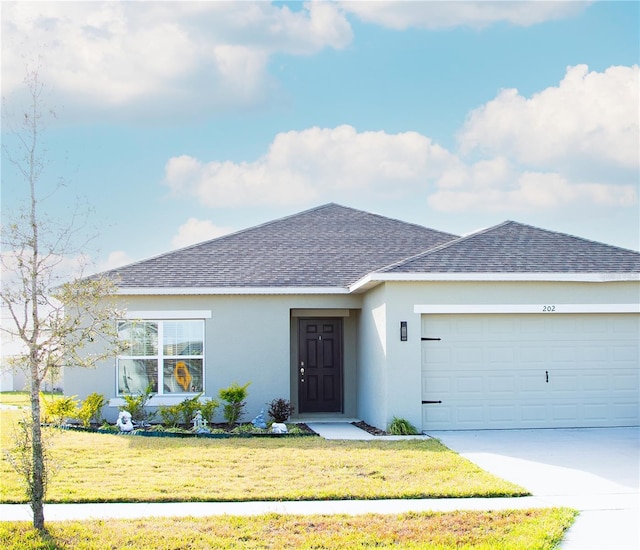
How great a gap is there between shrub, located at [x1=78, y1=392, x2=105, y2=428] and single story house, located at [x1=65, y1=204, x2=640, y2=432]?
0.49 m

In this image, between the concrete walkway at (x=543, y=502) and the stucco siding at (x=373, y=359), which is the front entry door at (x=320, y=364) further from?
the concrete walkway at (x=543, y=502)

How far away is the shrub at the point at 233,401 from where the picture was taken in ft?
55.0

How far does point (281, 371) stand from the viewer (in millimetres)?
18047

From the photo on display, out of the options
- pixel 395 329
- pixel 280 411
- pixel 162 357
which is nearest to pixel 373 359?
pixel 395 329

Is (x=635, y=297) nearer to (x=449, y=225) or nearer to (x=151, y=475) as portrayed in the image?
(x=449, y=225)

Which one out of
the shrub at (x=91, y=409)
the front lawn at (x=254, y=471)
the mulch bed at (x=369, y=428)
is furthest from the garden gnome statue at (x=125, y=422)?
the mulch bed at (x=369, y=428)

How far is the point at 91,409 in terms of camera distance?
16516 millimetres

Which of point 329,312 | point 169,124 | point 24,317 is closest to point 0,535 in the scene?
point 24,317

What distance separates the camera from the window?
58.3ft

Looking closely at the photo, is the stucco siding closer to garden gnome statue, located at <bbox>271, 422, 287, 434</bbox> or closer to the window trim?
garden gnome statue, located at <bbox>271, 422, 287, 434</bbox>

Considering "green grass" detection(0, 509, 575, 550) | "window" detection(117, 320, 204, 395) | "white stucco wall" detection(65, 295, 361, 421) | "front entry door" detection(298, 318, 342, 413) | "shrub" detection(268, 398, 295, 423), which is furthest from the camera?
"front entry door" detection(298, 318, 342, 413)

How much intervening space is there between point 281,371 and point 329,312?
2.02 m

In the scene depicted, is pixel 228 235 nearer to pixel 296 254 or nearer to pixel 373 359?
pixel 296 254

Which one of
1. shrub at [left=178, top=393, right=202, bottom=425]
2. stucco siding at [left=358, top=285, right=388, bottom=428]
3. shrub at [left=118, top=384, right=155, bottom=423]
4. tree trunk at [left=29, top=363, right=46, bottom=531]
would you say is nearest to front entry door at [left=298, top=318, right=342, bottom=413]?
stucco siding at [left=358, top=285, right=388, bottom=428]
